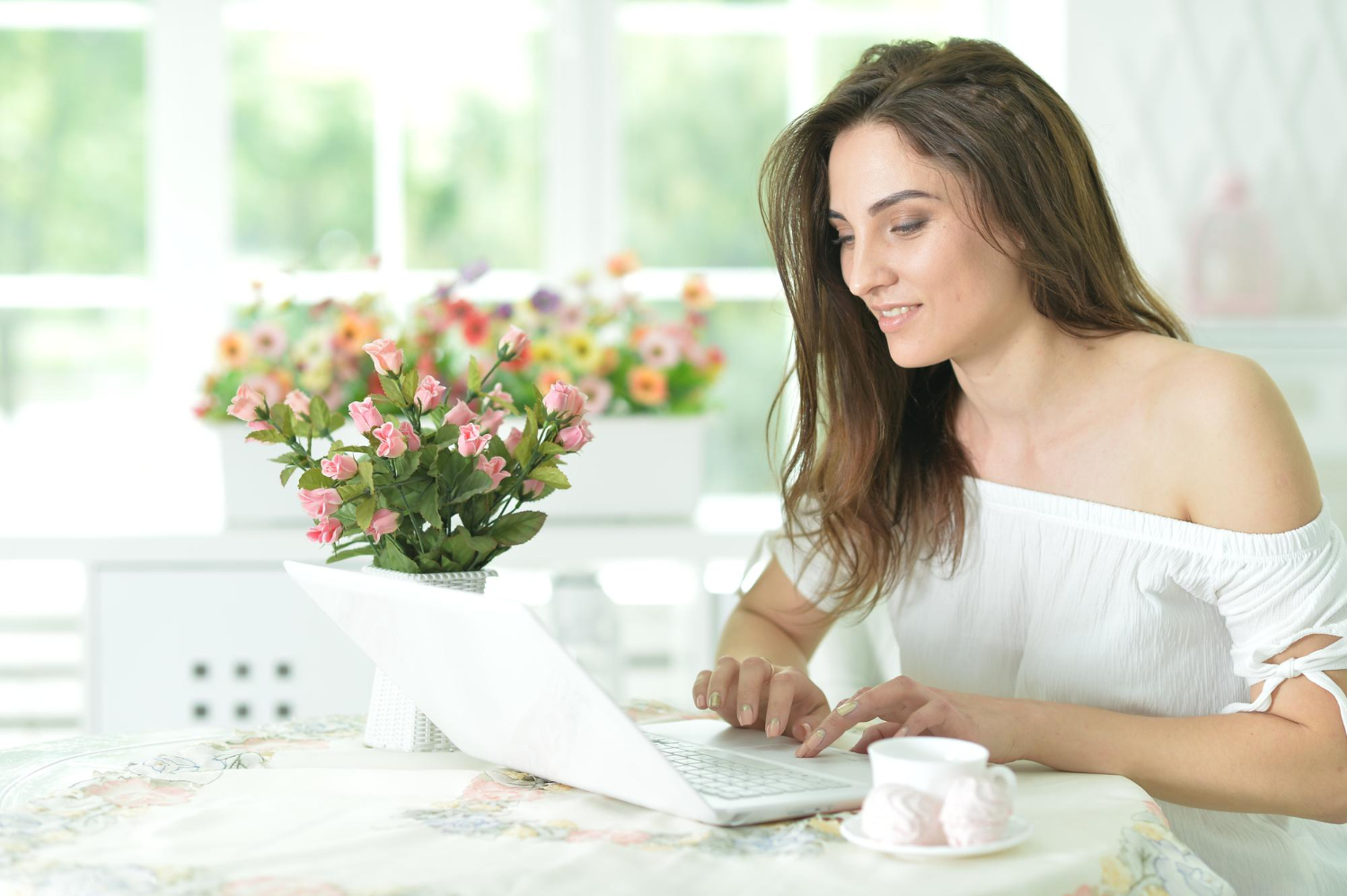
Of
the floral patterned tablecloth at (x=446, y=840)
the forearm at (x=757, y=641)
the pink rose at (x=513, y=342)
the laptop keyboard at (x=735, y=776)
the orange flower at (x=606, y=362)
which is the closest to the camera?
the floral patterned tablecloth at (x=446, y=840)

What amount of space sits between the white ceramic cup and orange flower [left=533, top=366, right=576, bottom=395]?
137 centimetres

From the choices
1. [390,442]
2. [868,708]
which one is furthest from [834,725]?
[390,442]

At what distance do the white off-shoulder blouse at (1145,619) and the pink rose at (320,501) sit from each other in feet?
2.20

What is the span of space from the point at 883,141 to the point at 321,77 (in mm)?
1894

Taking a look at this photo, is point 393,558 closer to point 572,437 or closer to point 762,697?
point 572,437

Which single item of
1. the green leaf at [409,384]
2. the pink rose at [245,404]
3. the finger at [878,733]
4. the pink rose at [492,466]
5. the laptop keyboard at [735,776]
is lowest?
the laptop keyboard at [735,776]

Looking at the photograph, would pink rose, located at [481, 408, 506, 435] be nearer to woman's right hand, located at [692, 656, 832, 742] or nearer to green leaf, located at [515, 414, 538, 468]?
green leaf, located at [515, 414, 538, 468]

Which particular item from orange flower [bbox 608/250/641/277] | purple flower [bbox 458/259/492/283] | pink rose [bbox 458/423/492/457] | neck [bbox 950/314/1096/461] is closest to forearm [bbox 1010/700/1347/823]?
neck [bbox 950/314/1096/461]

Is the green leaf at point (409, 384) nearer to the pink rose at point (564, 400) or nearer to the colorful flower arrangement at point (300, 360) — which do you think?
the pink rose at point (564, 400)

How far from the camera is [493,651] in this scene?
0.87 meters

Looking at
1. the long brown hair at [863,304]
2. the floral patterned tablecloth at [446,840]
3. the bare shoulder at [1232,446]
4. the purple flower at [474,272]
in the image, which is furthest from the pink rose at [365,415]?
the purple flower at [474,272]

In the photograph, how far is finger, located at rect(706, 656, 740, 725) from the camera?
1145 millimetres

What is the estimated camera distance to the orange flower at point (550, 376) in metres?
2.20

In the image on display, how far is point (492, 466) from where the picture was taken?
1074 millimetres
